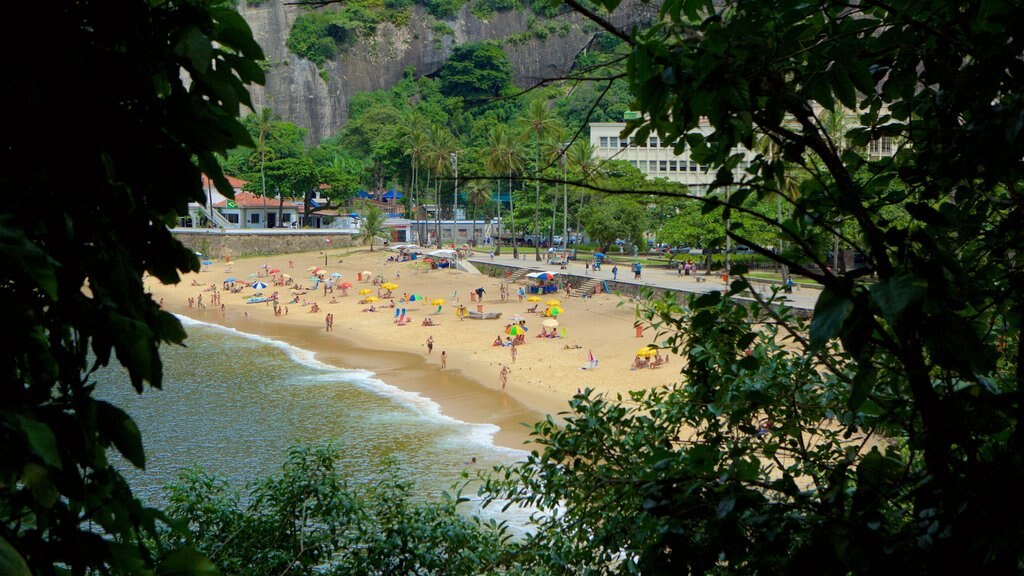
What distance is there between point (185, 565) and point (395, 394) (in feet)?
62.5

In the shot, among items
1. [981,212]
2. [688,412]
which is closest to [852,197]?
[981,212]

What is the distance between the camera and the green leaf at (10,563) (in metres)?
1.22

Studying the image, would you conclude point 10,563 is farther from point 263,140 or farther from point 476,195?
point 263,140

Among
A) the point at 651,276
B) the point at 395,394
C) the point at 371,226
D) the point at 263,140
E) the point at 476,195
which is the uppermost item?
the point at 263,140

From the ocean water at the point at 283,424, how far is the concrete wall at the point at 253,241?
26201 millimetres

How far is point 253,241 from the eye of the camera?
51.4m

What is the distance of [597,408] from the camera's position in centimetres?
356

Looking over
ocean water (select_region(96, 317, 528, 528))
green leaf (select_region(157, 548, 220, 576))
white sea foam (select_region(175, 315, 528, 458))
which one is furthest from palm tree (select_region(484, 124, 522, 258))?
green leaf (select_region(157, 548, 220, 576))

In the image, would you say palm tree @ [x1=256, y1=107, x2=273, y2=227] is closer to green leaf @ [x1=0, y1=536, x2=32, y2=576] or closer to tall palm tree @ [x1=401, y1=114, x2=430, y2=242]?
tall palm tree @ [x1=401, y1=114, x2=430, y2=242]

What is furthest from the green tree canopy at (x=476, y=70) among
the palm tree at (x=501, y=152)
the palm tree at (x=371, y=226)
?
the palm tree at (x=501, y=152)

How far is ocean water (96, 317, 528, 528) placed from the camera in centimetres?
1486

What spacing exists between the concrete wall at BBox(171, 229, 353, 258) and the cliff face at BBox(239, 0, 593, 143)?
2529cm

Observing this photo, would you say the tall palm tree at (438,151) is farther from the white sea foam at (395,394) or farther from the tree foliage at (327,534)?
the tree foliage at (327,534)

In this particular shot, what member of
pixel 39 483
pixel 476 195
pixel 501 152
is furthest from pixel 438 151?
pixel 39 483
